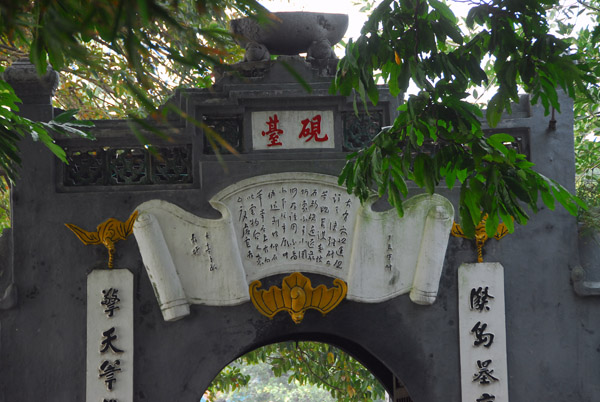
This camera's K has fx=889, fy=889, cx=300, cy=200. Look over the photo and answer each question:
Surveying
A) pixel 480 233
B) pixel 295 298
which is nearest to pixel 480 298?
pixel 480 233

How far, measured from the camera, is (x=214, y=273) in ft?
19.7

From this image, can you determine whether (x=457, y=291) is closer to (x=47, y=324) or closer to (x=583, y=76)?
(x=583, y=76)

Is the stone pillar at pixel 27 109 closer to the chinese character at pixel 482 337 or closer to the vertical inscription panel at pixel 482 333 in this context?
the vertical inscription panel at pixel 482 333

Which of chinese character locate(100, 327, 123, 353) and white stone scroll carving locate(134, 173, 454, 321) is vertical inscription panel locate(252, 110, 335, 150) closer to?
white stone scroll carving locate(134, 173, 454, 321)

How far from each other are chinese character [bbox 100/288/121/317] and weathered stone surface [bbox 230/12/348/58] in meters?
1.91

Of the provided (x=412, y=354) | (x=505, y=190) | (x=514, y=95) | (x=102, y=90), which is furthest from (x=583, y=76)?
(x=102, y=90)

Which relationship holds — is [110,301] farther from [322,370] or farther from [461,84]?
[322,370]

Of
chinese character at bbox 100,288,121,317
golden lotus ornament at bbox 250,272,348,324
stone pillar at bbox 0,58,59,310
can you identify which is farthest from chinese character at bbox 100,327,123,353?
golden lotus ornament at bbox 250,272,348,324

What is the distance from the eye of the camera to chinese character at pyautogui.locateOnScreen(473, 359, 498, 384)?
6.03 m

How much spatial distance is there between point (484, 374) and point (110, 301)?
2.58 meters

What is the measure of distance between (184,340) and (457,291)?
190 cm

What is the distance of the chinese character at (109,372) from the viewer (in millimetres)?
5875

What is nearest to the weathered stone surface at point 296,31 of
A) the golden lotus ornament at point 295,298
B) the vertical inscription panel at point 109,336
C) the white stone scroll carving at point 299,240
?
the white stone scroll carving at point 299,240

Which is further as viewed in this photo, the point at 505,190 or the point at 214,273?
the point at 214,273
